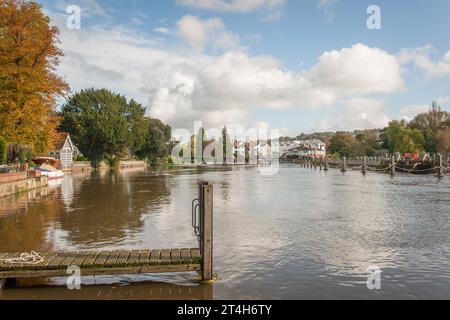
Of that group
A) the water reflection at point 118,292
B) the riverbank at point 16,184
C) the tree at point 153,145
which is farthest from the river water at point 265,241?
the tree at point 153,145

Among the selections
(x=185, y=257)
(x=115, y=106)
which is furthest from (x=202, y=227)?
(x=115, y=106)

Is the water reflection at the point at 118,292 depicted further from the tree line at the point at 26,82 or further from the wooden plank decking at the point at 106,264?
the tree line at the point at 26,82

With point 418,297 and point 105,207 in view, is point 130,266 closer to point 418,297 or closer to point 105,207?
point 418,297

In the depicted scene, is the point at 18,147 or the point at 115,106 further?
the point at 115,106

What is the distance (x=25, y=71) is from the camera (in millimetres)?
28625

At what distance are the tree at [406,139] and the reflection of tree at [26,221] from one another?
75.8 metres

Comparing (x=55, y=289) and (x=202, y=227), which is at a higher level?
(x=202, y=227)

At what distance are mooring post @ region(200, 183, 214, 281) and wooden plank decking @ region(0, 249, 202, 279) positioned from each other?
0.17 m

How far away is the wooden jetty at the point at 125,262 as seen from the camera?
26.8ft

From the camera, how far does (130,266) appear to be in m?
8.29

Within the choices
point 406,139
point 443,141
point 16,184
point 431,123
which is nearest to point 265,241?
point 16,184

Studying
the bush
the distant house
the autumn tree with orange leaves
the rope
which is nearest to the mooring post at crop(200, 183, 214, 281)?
the rope
